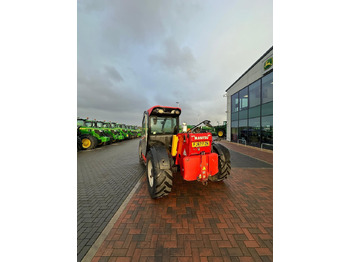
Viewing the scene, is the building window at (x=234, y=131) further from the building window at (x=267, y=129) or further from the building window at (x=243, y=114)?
the building window at (x=267, y=129)

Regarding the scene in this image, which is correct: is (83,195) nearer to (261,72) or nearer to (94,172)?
(94,172)

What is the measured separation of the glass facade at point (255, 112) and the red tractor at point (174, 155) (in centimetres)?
932

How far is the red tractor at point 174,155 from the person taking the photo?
2.99 metres

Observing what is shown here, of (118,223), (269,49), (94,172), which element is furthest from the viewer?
(269,49)

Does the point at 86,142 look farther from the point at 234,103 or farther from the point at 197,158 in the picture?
the point at 234,103

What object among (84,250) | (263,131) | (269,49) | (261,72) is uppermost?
(269,49)

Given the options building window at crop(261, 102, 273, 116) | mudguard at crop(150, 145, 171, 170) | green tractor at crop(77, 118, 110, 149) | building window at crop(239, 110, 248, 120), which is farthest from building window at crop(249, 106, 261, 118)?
green tractor at crop(77, 118, 110, 149)

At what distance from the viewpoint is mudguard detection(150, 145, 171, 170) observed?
295cm

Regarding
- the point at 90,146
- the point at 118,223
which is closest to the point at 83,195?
the point at 118,223

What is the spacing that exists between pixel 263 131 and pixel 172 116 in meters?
10.3

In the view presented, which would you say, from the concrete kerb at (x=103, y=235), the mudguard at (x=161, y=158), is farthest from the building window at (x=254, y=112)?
the concrete kerb at (x=103, y=235)

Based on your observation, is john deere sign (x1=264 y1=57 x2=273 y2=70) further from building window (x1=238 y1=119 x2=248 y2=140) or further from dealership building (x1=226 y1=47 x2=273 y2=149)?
building window (x1=238 y1=119 x2=248 y2=140)

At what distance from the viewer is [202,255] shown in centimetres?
186

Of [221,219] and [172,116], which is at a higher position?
[172,116]
